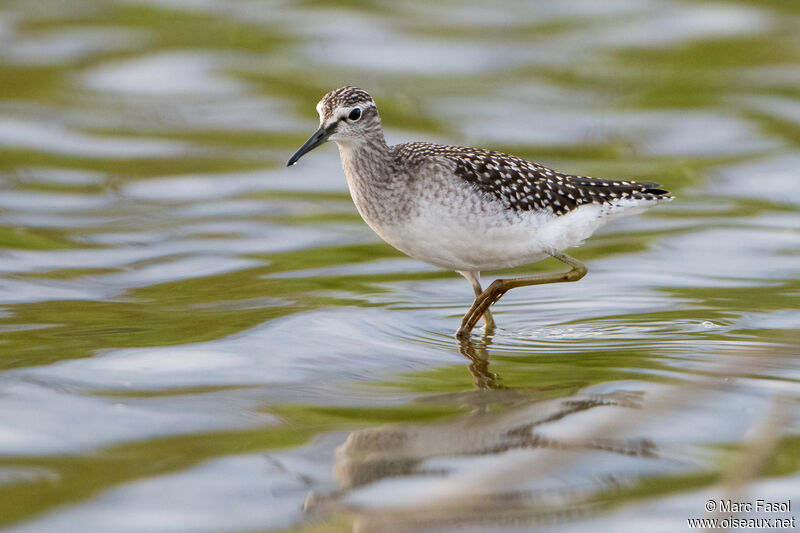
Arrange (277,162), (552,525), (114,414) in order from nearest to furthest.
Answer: (552,525)
(114,414)
(277,162)

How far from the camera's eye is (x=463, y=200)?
361 inches

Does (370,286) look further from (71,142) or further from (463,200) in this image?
(71,142)

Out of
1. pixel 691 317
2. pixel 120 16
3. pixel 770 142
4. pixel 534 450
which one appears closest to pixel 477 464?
pixel 534 450

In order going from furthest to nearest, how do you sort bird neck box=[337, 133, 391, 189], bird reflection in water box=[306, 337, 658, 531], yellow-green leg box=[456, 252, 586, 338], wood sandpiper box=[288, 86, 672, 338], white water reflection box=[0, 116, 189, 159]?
white water reflection box=[0, 116, 189, 159]
yellow-green leg box=[456, 252, 586, 338]
bird neck box=[337, 133, 391, 189]
wood sandpiper box=[288, 86, 672, 338]
bird reflection in water box=[306, 337, 658, 531]

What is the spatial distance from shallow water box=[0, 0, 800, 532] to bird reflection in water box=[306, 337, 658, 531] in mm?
24

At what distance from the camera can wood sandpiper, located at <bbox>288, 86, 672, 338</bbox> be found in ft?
30.1

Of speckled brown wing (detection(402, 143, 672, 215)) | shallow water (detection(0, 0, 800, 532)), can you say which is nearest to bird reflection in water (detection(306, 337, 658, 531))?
shallow water (detection(0, 0, 800, 532))

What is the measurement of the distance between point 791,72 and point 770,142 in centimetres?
291

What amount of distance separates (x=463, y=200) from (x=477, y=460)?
8.78ft

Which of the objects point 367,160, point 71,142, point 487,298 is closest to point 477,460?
point 487,298

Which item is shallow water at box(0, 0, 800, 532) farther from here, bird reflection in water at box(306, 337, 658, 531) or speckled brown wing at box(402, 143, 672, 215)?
speckled brown wing at box(402, 143, 672, 215)

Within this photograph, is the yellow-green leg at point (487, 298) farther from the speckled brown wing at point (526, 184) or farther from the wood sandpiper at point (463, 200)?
the speckled brown wing at point (526, 184)

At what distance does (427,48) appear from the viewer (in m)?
20.0

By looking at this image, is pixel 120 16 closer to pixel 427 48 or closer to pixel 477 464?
pixel 427 48
